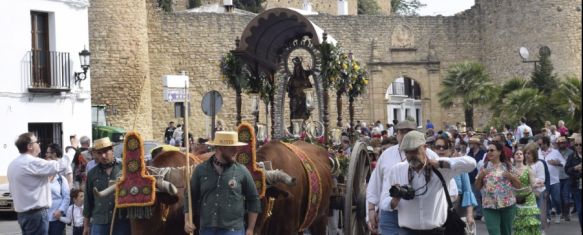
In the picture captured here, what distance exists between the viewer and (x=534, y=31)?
4031cm

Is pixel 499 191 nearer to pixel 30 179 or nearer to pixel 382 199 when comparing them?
pixel 382 199

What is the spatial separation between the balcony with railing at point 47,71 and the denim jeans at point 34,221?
13800 mm

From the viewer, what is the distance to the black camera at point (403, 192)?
8180 mm

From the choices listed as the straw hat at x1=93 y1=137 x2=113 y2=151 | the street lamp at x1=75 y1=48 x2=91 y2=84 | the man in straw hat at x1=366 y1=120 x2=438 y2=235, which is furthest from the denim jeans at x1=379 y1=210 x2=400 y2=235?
the street lamp at x1=75 y1=48 x2=91 y2=84

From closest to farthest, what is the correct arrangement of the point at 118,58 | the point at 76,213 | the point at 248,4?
the point at 76,213, the point at 118,58, the point at 248,4

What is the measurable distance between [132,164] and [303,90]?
5878mm

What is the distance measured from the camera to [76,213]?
483 inches

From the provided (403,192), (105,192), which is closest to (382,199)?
(403,192)

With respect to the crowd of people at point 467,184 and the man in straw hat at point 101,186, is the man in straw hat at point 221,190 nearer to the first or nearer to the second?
the crowd of people at point 467,184

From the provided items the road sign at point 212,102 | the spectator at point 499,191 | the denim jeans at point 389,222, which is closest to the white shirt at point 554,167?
the road sign at point 212,102

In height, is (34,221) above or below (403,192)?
below

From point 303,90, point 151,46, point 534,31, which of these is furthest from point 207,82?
point 303,90

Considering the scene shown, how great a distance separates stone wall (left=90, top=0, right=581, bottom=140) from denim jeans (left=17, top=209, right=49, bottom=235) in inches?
915

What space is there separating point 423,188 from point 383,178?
2.21 ft
